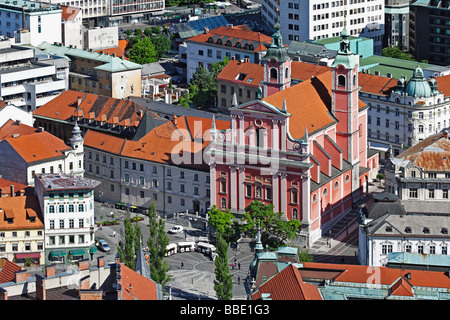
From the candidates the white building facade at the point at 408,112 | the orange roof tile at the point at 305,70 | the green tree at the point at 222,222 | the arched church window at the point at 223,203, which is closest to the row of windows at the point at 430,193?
the green tree at the point at 222,222

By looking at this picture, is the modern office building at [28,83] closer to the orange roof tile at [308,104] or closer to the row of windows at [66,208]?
the row of windows at [66,208]

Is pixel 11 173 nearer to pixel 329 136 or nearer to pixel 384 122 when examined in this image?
pixel 329 136

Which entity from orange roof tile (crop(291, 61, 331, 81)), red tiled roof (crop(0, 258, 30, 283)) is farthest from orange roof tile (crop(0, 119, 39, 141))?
red tiled roof (crop(0, 258, 30, 283))

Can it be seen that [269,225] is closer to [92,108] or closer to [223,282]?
[223,282]

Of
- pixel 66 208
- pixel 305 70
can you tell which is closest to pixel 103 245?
pixel 66 208

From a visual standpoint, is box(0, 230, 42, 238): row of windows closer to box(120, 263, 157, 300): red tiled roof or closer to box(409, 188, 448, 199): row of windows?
box(120, 263, 157, 300): red tiled roof

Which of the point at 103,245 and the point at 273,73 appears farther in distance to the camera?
the point at 273,73
